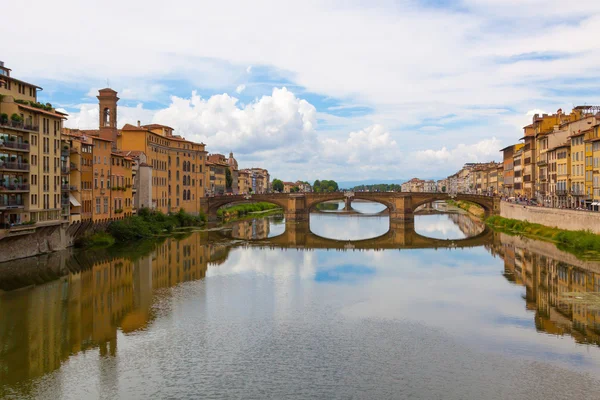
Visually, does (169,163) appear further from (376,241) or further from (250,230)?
(376,241)

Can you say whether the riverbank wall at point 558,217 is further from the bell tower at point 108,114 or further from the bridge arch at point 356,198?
the bell tower at point 108,114

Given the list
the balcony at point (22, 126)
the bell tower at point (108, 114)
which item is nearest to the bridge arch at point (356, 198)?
the bell tower at point (108, 114)

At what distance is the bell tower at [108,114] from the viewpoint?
A: 52.8 m

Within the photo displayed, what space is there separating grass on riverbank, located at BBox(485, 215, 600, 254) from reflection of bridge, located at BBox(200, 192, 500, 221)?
875cm

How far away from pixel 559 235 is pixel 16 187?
37380 mm

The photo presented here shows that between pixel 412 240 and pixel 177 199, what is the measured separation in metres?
26.9

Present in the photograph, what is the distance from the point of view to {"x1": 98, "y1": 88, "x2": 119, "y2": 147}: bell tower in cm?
5275

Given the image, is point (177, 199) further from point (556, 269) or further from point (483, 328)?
point (483, 328)

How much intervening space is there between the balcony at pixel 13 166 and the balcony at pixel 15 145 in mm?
846

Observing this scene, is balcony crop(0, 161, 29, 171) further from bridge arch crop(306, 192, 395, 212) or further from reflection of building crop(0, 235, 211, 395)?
bridge arch crop(306, 192, 395, 212)

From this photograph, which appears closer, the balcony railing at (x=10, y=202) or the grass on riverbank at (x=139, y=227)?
the balcony railing at (x=10, y=202)

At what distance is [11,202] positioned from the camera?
32.5 m

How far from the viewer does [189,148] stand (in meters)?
65.7

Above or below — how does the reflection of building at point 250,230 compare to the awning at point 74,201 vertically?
below
